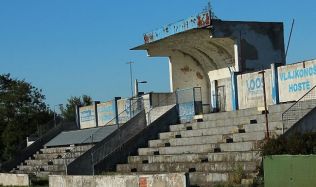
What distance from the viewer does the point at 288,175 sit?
18156 millimetres

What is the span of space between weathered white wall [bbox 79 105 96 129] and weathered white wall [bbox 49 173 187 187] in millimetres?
17110

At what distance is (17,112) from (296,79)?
2699cm

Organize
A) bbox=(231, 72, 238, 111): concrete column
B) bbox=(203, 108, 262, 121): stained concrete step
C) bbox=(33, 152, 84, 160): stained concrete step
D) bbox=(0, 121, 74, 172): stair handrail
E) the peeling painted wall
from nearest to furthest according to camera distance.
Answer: bbox=(203, 108, 262, 121): stained concrete step, bbox=(231, 72, 238, 111): concrete column, the peeling painted wall, bbox=(33, 152, 84, 160): stained concrete step, bbox=(0, 121, 74, 172): stair handrail

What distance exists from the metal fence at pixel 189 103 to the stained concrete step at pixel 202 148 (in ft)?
10.7

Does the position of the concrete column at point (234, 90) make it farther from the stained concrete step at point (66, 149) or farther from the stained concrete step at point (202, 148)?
the stained concrete step at point (66, 149)

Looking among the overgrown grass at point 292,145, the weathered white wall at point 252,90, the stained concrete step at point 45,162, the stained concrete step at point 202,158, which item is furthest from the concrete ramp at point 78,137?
the overgrown grass at point 292,145

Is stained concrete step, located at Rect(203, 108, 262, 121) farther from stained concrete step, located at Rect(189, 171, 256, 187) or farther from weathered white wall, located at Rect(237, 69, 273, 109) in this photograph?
stained concrete step, located at Rect(189, 171, 256, 187)

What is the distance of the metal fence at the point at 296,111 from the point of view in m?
23.4

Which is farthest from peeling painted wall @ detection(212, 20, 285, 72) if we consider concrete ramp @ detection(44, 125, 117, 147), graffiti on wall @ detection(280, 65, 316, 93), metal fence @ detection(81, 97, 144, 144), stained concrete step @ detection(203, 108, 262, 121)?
concrete ramp @ detection(44, 125, 117, 147)

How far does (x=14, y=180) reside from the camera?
102ft

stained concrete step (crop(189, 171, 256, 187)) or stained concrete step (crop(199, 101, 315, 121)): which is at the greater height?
stained concrete step (crop(199, 101, 315, 121))

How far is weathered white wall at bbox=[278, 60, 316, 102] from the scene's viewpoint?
84.4ft

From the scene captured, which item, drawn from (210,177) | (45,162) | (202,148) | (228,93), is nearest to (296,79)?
(202,148)

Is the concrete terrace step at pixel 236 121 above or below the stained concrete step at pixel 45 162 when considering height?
above
